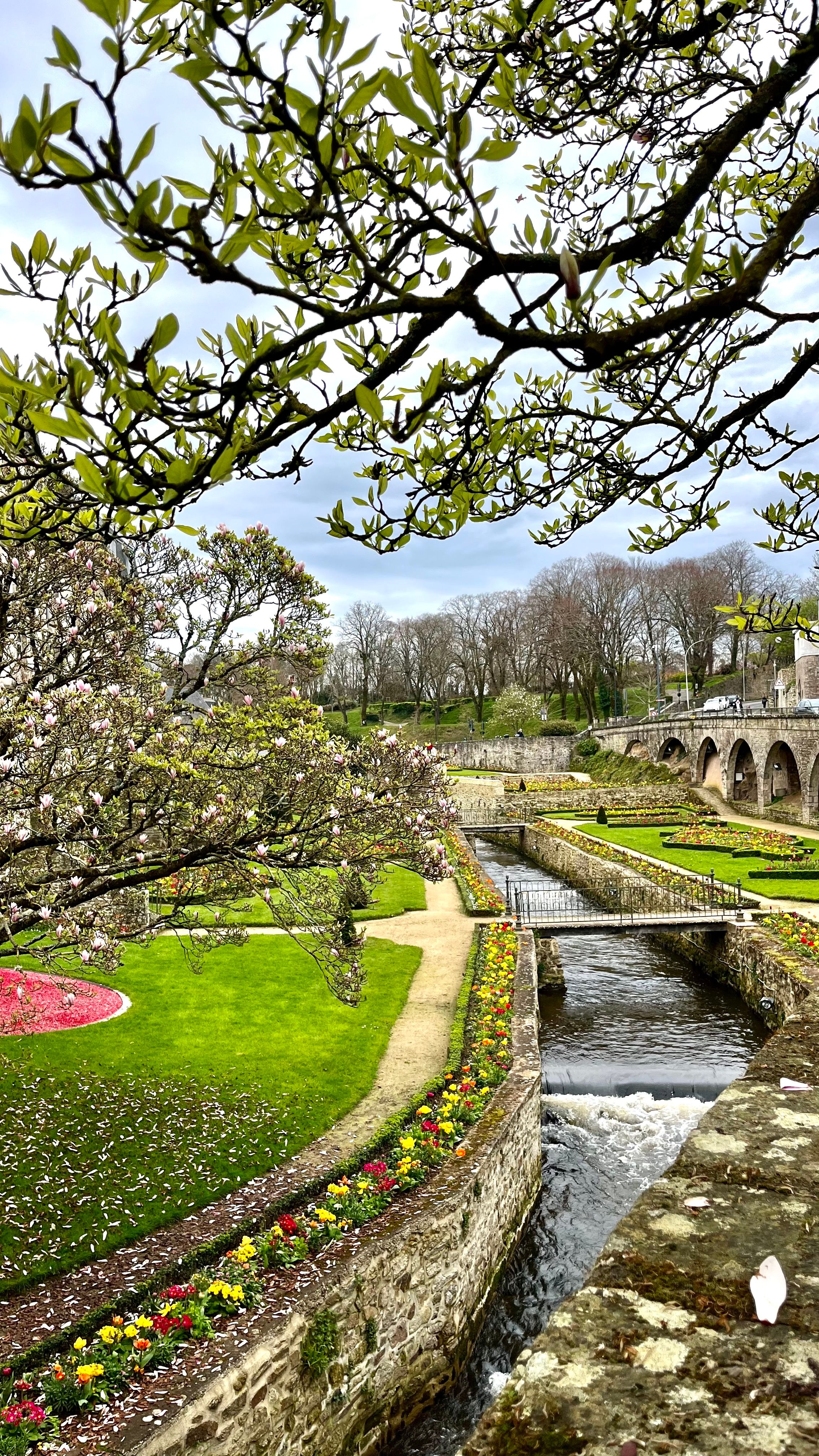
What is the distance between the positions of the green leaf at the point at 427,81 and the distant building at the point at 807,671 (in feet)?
140

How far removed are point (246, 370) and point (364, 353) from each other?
456 millimetres

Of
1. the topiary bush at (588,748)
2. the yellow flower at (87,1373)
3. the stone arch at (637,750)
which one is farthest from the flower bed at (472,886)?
the topiary bush at (588,748)

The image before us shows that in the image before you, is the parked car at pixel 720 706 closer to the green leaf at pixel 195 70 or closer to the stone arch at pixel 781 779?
the stone arch at pixel 781 779

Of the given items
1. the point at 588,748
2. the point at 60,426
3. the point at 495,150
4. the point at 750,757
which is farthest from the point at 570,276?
the point at 588,748

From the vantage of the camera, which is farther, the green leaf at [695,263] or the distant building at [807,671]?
the distant building at [807,671]

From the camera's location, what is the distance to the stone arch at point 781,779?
32.5m

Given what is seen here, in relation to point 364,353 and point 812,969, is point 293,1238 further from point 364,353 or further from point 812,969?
point 812,969

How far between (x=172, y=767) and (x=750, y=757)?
3369cm

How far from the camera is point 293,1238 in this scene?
22.0ft

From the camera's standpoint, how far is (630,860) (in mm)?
24609

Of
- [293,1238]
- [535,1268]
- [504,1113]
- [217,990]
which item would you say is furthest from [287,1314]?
[217,990]

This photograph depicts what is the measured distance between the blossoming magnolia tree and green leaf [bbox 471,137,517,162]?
18.9 feet

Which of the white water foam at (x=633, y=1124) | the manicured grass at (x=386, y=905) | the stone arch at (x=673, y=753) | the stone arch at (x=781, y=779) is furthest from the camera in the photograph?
the stone arch at (x=673, y=753)

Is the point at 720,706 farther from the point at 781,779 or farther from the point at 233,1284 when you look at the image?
the point at 233,1284
